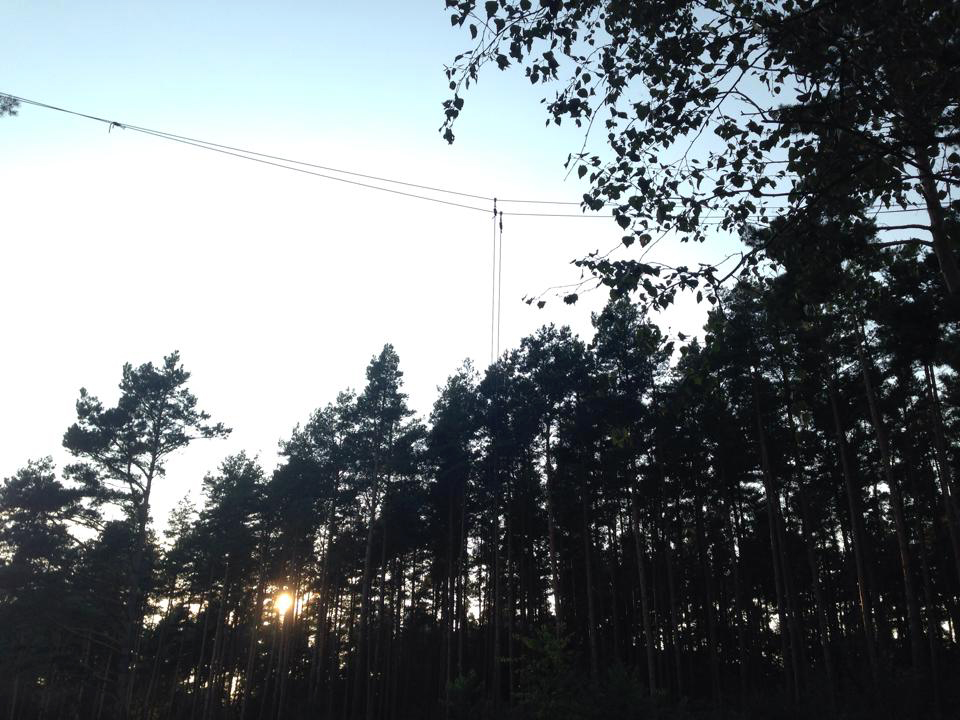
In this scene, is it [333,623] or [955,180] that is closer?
[955,180]

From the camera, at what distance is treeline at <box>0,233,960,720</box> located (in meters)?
20.2

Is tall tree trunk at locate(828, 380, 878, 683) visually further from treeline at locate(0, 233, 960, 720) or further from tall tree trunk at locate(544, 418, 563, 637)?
tall tree trunk at locate(544, 418, 563, 637)

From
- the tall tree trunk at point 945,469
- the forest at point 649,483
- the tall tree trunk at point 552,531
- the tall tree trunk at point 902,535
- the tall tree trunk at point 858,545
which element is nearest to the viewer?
the forest at point 649,483

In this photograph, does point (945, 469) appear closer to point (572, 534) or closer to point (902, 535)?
point (902, 535)

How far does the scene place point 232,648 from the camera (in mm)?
49688

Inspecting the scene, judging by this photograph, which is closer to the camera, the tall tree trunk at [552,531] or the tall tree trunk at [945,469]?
the tall tree trunk at [945,469]

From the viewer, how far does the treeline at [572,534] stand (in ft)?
66.2

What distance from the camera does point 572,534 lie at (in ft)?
110

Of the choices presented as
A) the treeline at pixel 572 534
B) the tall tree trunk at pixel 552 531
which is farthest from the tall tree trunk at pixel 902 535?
the tall tree trunk at pixel 552 531

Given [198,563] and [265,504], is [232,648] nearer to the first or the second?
[198,563]

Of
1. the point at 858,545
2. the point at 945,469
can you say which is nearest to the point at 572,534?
the point at 858,545

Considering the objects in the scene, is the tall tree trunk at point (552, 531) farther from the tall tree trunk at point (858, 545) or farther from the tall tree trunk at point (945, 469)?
the tall tree trunk at point (945, 469)

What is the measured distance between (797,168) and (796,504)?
30.2 m

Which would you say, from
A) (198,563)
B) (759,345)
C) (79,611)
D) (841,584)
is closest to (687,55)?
(759,345)
